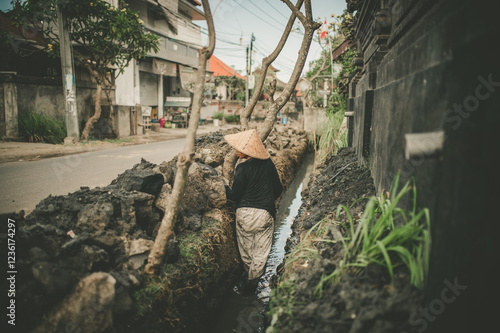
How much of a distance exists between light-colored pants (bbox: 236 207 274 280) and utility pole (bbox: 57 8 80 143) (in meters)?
9.60

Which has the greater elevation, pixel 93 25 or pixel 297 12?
pixel 93 25

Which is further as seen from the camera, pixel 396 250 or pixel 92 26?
pixel 92 26

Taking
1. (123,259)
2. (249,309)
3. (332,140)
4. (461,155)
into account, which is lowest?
(249,309)

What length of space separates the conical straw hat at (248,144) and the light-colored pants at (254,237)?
772 mm

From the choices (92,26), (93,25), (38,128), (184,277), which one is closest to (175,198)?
(184,277)

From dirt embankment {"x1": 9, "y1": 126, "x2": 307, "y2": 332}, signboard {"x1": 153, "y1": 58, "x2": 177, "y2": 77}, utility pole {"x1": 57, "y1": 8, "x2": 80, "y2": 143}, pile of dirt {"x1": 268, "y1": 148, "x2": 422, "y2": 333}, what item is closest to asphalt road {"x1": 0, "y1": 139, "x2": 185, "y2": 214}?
dirt embankment {"x1": 9, "y1": 126, "x2": 307, "y2": 332}

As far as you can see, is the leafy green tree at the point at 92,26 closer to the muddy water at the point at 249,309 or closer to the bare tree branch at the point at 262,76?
the bare tree branch at the point at 262,76

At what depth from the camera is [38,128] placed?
38.3ft

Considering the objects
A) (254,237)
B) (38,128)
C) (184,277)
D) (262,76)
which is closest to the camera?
(184,277)

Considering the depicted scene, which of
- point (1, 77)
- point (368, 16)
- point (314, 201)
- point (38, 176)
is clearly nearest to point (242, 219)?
Result: point (314, 201)

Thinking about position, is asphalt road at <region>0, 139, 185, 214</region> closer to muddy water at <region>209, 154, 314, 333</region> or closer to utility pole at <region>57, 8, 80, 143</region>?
utility pole at <region>57, 8, 80, 143</region>

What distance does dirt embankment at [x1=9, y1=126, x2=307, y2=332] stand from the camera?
237 cm

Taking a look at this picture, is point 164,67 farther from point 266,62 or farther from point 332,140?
point 266,62

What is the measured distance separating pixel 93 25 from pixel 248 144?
1037 centimetres
